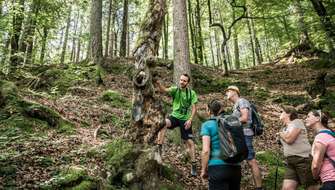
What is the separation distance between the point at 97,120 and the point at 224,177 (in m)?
6.41

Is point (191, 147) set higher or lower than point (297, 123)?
lower

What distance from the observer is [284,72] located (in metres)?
21.2

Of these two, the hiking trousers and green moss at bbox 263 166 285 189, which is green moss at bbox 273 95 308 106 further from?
the hiking trousers

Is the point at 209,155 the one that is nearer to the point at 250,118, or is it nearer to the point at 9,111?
the point at 250,118

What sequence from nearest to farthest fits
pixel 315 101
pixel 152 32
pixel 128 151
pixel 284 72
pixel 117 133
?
pixel 128 151 < pixel 152 32 < pixel 117 133 < pixel 315 101 < pixel 284 72

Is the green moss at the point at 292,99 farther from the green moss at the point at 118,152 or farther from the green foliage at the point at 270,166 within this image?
the green moss at the point at 118,152

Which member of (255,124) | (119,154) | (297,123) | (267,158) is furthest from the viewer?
(267,158)

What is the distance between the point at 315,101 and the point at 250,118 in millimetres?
8914

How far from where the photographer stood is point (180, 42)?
10.1 metres

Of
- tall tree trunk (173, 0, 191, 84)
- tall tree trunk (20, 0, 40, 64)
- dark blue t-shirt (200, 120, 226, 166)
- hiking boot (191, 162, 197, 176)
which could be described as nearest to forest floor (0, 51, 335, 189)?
A: hiking boot (191, 162, 197, 176)

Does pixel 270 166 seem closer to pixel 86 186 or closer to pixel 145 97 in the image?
pixel 145 97

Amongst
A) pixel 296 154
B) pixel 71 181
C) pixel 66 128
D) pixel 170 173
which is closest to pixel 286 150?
pixel 296 154

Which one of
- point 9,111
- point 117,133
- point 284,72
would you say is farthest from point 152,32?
point 284,72

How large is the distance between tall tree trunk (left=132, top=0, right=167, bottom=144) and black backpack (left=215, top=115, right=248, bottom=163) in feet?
6.14
